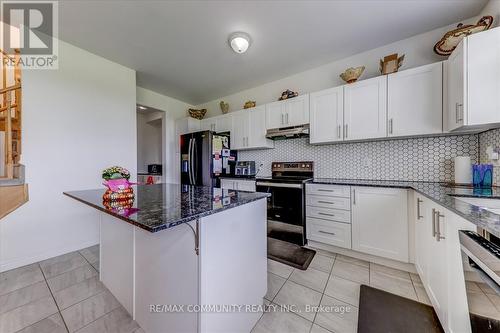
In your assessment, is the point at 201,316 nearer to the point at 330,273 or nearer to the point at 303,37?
the point at 330,273

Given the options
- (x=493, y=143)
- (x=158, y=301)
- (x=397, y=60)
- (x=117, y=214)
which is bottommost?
(x=158, y=301)

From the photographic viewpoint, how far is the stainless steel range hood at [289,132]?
2.82m

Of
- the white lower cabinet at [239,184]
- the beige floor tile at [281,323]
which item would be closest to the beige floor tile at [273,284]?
the beige floor tile at [281,323]

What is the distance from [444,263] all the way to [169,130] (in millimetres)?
4610

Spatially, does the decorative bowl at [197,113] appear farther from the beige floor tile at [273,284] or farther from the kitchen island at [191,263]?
the beige floor tile at [273,284]

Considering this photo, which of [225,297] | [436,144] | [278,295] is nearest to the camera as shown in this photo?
[225,297]

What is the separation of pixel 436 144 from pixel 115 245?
343 cm

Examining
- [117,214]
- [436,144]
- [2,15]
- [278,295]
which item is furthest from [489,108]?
[2,15]

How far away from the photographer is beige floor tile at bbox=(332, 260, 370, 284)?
1858mm

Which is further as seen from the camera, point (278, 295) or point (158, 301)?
point (278, 295)

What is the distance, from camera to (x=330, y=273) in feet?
6.40

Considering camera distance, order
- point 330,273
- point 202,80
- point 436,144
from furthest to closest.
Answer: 1. point 202,80
2. point 436,144
3. point 330,273

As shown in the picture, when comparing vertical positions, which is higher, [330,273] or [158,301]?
[158,301]

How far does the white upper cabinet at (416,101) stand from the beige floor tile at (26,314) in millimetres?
3596
